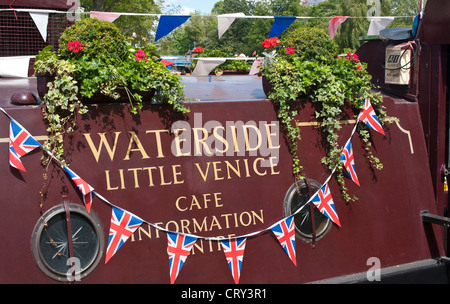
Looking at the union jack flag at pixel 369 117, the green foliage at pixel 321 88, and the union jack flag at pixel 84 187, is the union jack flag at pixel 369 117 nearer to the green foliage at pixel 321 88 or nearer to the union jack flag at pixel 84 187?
the green foliage at pixel 321 88

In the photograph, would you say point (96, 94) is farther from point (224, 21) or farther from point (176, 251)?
point (224, 21)

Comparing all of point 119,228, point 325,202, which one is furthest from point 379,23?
point 119,228

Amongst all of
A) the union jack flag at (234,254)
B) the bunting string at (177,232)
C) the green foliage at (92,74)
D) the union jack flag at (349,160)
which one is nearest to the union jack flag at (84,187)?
the bunting string at (177,232)

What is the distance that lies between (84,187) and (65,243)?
1.24 feet

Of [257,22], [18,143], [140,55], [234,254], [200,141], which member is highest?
[257,22]

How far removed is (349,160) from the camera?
12.8 feet

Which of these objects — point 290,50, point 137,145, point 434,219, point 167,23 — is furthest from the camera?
point 167,23

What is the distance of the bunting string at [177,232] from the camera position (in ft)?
9.91

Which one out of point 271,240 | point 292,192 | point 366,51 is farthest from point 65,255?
point 366,51

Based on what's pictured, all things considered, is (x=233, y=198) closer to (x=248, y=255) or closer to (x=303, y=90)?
(x=248, y=255)

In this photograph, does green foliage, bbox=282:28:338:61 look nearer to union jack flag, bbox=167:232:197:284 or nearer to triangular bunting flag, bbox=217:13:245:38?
union jack flag, bbox=167:232:197:284

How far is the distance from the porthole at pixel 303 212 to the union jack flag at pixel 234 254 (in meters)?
0.46

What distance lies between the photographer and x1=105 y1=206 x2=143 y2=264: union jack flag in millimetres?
3211

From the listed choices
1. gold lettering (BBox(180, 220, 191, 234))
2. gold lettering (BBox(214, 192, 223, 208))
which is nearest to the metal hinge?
gold lettering (BBox(214, 192, 223, 208))
